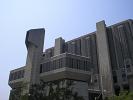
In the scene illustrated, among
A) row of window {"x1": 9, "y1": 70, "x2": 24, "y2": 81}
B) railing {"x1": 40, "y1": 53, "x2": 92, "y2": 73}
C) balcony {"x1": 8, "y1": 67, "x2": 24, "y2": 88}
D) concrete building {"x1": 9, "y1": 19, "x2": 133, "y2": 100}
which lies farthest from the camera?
row of window {"x1": 9, "y1": 70, "x2": 24, "y2": 81}

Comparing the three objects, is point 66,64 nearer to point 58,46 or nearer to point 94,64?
point 94,64

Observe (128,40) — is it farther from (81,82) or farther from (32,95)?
(32,95)

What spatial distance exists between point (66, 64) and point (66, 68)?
2479 millimetres

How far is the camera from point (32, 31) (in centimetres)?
12031

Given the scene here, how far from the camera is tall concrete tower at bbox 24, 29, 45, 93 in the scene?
115m

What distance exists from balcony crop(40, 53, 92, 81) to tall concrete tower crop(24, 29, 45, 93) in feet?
17.2

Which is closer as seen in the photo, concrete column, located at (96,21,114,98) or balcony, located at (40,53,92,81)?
balcony, located at (40,53,92,81)

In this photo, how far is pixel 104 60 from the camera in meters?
125

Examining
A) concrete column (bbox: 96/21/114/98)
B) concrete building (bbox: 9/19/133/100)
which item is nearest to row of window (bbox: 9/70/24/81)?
concrete building (bbox: 9/19/133/100)

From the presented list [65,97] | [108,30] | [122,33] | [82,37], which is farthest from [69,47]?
[65,97]

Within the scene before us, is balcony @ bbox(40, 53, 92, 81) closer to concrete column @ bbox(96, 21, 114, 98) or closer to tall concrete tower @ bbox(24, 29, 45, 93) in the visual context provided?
tall concrete tower @ bbox(24, 29, 45, 93)

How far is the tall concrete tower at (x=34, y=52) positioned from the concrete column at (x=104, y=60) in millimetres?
38786

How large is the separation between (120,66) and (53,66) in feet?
136

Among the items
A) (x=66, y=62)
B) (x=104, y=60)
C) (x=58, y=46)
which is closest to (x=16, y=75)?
(x=58, y=46)
